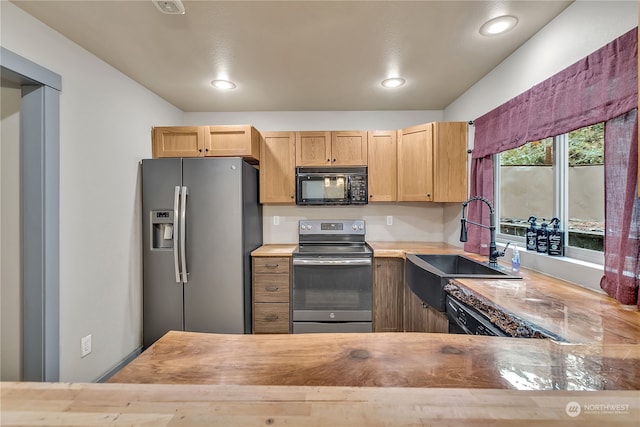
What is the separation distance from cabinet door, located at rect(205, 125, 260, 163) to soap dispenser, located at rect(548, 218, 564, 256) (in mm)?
2446

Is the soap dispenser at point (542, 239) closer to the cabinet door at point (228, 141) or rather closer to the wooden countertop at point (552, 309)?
the wooden countertop at point (552, 309)

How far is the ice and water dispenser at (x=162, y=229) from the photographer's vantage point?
91.3 inches

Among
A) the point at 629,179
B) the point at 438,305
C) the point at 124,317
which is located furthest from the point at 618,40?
the point at 124,317

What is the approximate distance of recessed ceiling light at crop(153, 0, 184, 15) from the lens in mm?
1381

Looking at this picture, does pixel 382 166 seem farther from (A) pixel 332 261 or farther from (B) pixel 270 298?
(B) pixel 270 298

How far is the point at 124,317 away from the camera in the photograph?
85.1 inches

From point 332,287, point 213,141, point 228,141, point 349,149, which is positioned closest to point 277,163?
point 228,141

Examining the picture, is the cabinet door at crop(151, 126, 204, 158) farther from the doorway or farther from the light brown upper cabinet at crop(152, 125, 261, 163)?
the doorway

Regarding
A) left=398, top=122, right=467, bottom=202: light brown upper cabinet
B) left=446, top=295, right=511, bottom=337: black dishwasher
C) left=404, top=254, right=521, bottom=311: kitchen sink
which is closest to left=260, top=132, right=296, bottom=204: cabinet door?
left=398, top=122, right=467, bottom=202: light brown upper cabinet

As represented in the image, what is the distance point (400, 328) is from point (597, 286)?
149cm

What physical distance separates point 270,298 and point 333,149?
5.39ft

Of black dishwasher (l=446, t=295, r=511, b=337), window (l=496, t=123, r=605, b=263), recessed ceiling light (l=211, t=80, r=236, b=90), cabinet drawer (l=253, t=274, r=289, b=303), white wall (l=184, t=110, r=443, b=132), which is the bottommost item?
cabinet drawer (l=253, t=274, r=289, b=303)

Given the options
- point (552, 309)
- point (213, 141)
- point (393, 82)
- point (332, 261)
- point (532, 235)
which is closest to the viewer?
point (552, 309)

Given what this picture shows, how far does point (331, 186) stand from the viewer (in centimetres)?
282
